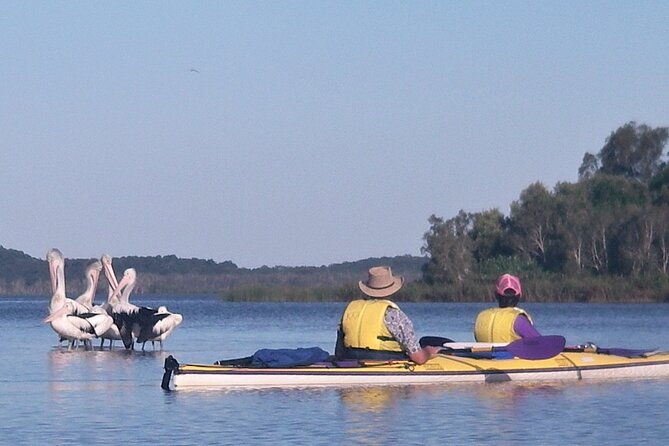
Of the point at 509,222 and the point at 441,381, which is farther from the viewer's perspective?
the point at 509,222

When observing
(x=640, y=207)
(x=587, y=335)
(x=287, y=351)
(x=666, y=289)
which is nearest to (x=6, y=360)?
(x=287, y=351)

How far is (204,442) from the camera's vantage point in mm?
12938

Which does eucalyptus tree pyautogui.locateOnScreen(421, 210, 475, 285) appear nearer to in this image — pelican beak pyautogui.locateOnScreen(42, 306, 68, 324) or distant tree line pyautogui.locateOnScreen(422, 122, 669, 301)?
distant tree line pyautogui.locateOnScreen(422, 122, 669, 301)

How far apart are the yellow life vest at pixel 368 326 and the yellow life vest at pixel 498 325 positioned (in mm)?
1613

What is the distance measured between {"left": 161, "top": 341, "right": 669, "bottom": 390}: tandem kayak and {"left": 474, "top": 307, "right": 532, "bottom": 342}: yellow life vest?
0.29 m

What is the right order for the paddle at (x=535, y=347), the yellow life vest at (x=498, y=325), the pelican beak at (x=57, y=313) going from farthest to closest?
the pelican beak at (x=57, y=313) → the yellow life vest at (x=498, y=325) → the paddle at (x=535, y=347)

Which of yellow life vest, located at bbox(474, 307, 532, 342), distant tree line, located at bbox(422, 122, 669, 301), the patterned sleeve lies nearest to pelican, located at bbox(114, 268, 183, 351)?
yellow life vest, located at bbox(474, 307, 532, 342)

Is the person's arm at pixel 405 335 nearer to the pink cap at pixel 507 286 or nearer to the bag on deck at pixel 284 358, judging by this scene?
the bag on deck at pixel 284 358

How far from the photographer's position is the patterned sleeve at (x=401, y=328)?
16.1 metres

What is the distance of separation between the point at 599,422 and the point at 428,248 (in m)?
58.5

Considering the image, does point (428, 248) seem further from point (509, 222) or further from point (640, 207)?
point (640, 207)

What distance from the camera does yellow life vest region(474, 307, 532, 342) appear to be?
17641 millimetres

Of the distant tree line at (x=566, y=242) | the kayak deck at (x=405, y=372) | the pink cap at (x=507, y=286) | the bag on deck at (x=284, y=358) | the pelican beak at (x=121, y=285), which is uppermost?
the distant tree line at (x=566, y=242)

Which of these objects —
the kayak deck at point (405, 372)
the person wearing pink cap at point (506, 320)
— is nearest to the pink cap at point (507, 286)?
the person wearing pink cap at point (506, 320)
